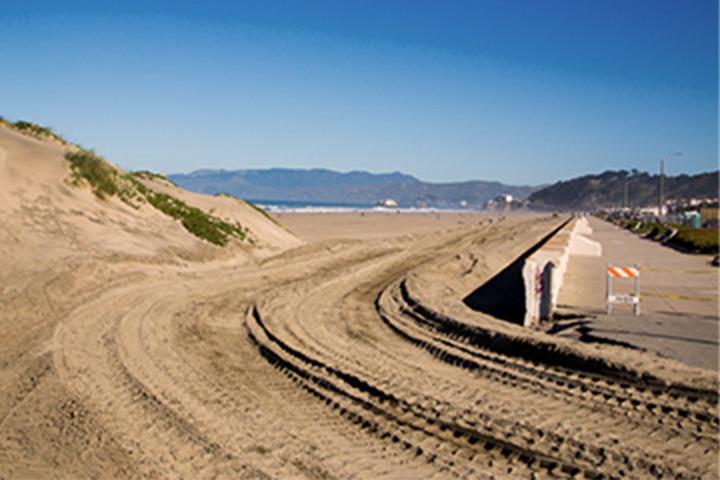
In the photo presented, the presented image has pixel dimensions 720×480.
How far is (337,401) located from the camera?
5.62 metres

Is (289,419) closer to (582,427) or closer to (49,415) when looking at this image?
(49,415)

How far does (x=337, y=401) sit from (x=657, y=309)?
27.0 ft

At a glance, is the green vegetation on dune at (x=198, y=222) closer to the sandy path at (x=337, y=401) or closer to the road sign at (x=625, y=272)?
the sandy path at (x=337, y=401)

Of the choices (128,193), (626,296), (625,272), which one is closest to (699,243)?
(625,272)

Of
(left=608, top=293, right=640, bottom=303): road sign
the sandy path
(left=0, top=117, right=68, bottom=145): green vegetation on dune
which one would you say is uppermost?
(left=0, top=117, right=68, bottom=145): green vegetation on dune

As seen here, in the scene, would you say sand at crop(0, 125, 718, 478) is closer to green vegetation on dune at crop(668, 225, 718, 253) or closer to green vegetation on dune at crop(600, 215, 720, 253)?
green vegetation on dune at crop(668, 225, 718, 253)

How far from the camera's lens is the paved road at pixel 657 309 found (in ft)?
24.1

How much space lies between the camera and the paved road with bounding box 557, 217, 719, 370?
736 cm

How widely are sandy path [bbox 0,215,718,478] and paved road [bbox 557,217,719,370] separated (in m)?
1.12

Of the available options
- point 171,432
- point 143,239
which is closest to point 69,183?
point 143,239

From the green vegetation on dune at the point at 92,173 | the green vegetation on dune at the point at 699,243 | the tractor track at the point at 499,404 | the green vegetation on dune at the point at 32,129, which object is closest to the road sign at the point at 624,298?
the tractor track at the point at 499,404

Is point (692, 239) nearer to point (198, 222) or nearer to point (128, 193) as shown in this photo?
point (198, 222)

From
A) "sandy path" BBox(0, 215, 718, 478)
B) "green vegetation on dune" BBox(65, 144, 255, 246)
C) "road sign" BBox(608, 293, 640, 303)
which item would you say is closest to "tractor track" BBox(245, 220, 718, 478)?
"sandy path" BBox(0, 215, 718, 478)

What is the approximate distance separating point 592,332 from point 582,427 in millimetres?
3549
